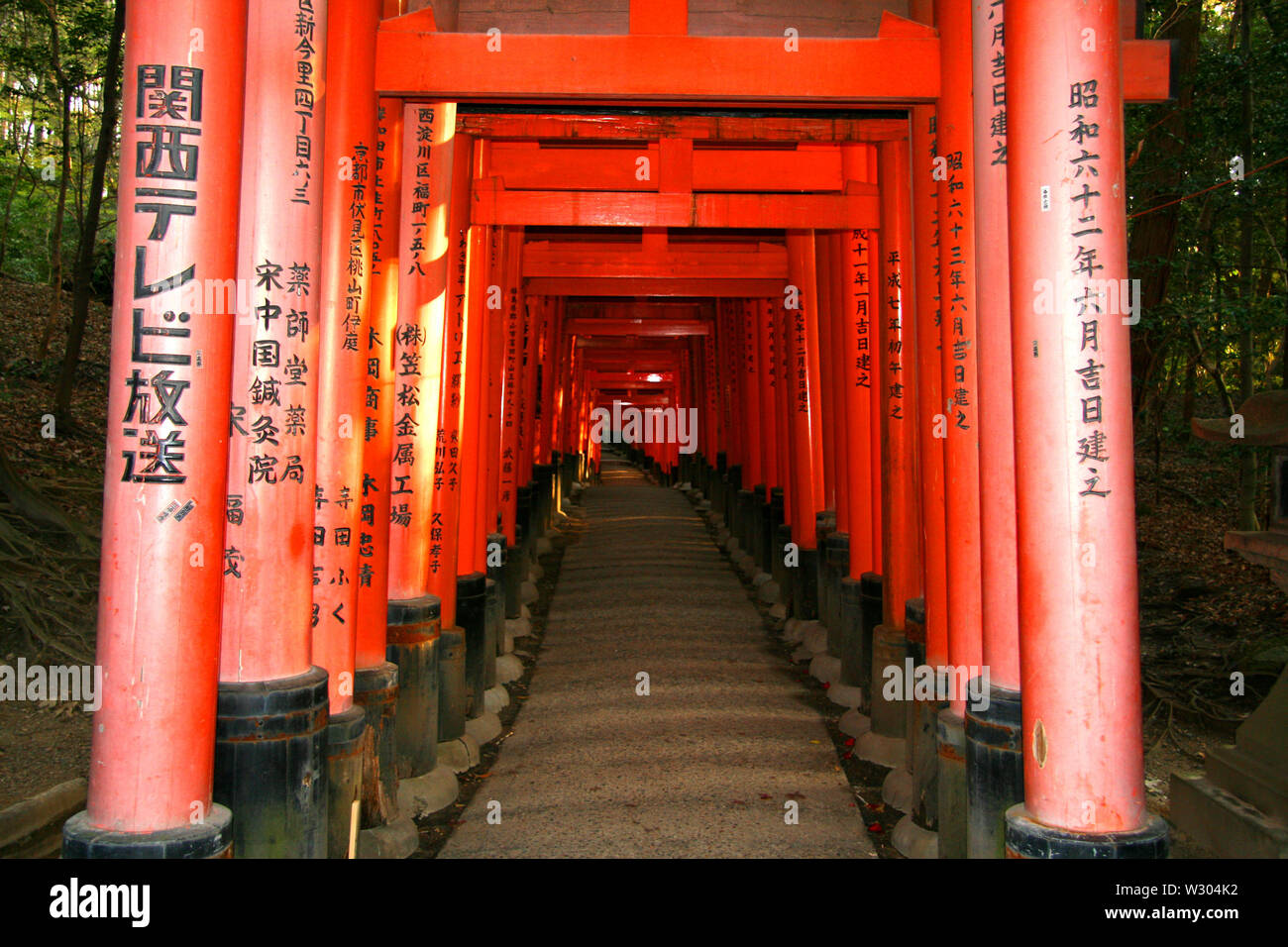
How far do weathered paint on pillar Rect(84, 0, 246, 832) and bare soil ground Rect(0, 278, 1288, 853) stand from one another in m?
2.26

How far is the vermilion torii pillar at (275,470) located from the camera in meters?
3.10

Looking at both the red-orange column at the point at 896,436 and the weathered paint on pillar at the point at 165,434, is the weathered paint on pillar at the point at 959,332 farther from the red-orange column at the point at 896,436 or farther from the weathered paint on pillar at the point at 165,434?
the weathered paint on pillar at the point at 165,434

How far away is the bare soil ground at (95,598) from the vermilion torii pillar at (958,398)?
1.27m

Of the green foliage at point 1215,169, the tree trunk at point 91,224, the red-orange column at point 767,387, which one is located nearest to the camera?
the green foliage at point 1215,169

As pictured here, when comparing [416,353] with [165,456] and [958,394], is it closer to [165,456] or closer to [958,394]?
[165,456]

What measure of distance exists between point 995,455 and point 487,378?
4.97 metres

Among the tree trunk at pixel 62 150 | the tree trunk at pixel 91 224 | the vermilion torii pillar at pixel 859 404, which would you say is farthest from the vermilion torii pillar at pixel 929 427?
the tree trunk at pixel 62 150

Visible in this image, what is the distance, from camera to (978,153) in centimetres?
336

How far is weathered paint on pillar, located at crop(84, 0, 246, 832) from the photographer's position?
2.51 metres

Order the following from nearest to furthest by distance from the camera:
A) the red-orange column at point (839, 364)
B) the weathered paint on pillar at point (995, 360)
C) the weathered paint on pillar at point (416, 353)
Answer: the weathered paint on pillar at point (995, 360) → the weathered paint on pillar at point (416, 353) → the red-orange column at point (839, 364)

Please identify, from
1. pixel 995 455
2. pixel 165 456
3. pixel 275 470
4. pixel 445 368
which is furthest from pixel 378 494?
pixel 995 455

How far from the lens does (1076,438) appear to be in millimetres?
2635

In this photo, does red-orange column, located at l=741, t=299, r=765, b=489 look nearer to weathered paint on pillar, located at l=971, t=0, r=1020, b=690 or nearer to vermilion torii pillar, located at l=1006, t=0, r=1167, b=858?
weathered paint on pillar, located at l=971, t=0, r=1020, b=690

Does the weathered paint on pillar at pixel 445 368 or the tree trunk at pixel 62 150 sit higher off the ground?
the tree trunk at pixel 62 150
